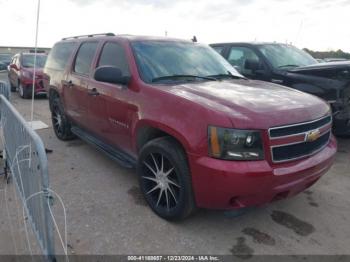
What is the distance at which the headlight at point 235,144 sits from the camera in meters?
2.53

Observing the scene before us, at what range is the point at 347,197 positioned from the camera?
3852mm

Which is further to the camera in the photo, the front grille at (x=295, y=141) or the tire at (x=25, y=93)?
the tire at (x=25, y=93)

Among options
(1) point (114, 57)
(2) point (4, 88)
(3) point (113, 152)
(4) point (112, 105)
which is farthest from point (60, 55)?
(3) point (113, 152)

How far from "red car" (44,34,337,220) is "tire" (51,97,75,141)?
135cm

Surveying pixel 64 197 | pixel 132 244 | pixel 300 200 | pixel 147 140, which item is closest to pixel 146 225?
pixel 132 244

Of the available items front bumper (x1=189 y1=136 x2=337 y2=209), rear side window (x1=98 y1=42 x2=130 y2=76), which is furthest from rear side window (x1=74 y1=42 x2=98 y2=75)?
front bumper (x1=189 y1=136 x2=337 y2=209)

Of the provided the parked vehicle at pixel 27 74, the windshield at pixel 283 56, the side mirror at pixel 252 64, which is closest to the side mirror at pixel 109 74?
the side mirror at pixel 252 64

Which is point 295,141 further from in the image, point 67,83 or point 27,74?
point 27,74

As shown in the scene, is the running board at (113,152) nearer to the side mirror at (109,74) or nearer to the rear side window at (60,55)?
the side mirror at (109,74)

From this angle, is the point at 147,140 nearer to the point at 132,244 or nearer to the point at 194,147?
the point at 194,147

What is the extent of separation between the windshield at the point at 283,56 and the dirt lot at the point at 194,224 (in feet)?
9.44

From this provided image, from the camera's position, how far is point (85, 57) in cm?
479

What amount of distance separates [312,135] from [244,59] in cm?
417

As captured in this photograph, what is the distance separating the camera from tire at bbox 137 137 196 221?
9.29 feet
